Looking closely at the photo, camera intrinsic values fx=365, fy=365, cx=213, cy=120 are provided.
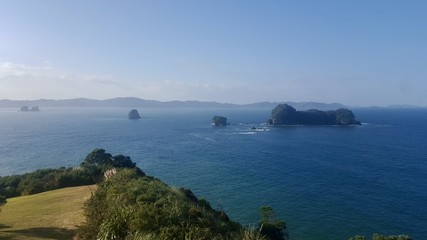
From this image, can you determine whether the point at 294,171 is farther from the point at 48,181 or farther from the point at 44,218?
the point at 44,218

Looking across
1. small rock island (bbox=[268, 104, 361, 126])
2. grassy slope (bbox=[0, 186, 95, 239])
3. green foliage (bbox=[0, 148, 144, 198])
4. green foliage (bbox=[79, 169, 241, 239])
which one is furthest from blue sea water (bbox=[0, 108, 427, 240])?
small rock island (bbox=[268, 104, 361, 126])

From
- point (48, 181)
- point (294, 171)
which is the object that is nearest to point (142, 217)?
point (48, 181)

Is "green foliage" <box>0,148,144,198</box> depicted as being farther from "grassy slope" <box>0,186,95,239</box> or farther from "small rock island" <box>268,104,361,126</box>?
"small rock island" <box>268,104,361,126</box>

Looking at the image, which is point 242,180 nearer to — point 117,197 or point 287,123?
point 117,197

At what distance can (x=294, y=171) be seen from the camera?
70.4 m

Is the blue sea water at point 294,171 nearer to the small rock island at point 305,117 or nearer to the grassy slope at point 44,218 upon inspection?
the grassy slope at point 44,218

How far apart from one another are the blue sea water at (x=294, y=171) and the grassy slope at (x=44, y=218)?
22.1 m

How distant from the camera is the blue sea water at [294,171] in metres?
44.2

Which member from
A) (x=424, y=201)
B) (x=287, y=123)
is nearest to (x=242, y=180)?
(x=424, y=201)

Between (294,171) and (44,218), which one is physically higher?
(44,218)

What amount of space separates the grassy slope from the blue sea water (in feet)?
72.6

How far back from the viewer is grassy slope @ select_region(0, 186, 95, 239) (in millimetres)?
19234

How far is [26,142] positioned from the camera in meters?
116

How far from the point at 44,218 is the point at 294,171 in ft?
179
